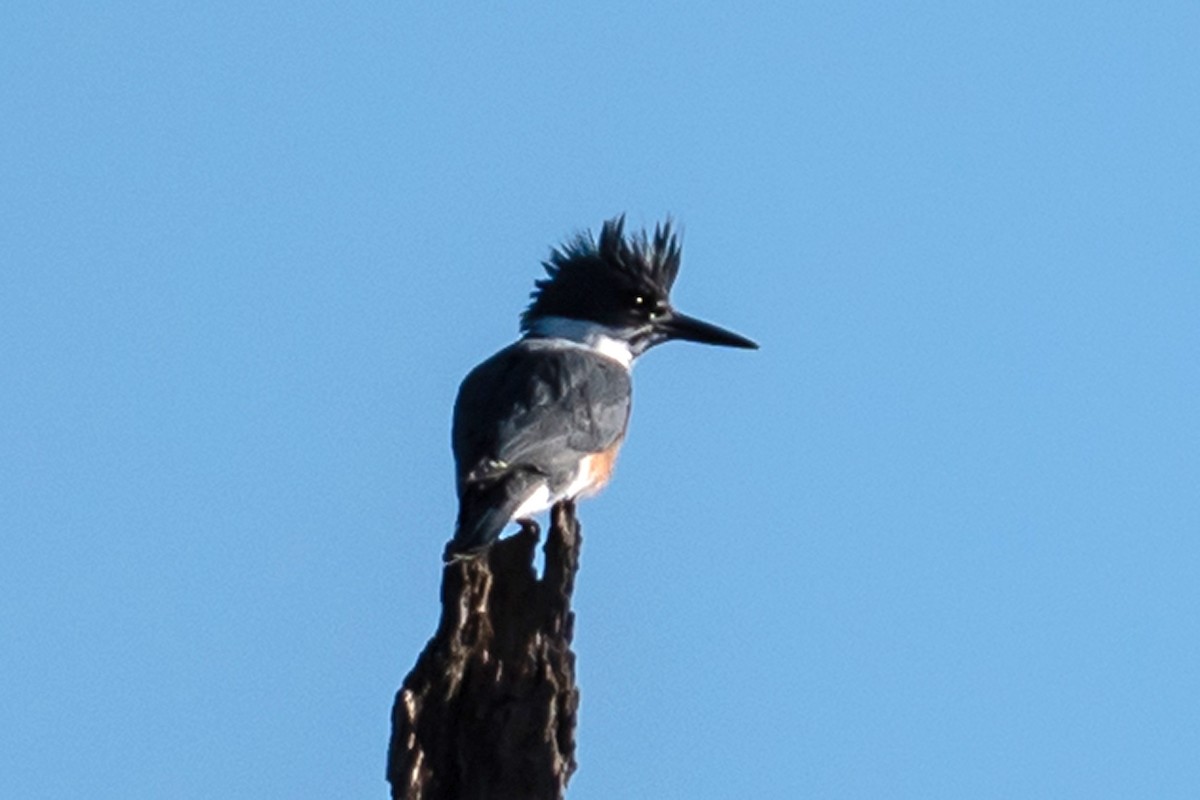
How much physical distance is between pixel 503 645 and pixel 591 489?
3.74 meters

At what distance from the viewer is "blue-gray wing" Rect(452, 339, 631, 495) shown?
884 centimetres

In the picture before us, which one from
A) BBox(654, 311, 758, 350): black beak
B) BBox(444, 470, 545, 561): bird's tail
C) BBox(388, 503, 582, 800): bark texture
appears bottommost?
BBox(388, 503, 582, 800): bark texture

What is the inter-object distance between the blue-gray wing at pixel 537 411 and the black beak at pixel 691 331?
2.79ft

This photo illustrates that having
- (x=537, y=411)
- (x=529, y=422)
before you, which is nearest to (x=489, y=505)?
(x=529, y=422)

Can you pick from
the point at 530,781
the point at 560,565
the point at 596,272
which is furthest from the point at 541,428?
the point at 530,781

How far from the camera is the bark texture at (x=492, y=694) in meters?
5.55

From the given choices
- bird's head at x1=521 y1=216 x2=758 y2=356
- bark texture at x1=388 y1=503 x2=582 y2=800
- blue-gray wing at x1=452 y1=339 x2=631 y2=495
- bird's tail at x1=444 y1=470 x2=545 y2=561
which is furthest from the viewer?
bird's head at x1=521 y1=216 x2=758 y2=356

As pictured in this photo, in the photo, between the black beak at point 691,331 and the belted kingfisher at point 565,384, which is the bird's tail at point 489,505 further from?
the black beak at point 691,331

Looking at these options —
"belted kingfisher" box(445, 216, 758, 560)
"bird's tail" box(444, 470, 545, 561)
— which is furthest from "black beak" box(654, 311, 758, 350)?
"bird's tail" box(444, 470, 545, 561)

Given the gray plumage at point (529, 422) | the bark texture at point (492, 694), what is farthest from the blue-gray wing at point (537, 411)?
the bark texture at point (492, 694)

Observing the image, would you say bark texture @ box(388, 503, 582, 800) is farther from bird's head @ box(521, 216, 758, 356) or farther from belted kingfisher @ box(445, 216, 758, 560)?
bird's head @ box(521, 216, 758, 356)

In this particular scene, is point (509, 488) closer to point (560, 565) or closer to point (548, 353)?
point (548, 353)

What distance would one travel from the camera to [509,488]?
8383 millimetres

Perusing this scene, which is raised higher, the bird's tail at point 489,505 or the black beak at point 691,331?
the black beak at point 691,331
